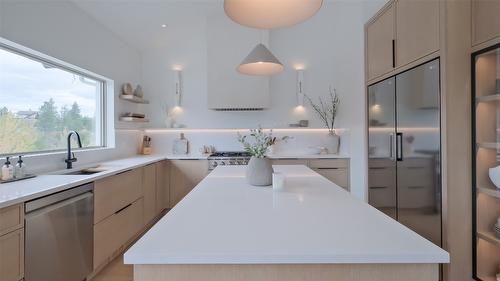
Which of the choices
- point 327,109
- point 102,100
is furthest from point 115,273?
point 327,109

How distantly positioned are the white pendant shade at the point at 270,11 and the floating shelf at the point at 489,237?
187 centimetres

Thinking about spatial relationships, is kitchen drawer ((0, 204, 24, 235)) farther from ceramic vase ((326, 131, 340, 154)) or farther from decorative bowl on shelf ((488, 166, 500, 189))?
ceramic vase ((326, 131, 340, 154))

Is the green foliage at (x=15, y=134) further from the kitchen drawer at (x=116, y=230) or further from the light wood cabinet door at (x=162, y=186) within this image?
the light wood cabinet door at (x=162, y=186)

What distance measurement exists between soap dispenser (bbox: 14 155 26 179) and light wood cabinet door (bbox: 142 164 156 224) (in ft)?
4.14

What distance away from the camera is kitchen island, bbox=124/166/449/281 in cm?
78

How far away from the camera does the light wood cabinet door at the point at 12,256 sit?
1.35 metres

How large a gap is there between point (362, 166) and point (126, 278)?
292cm

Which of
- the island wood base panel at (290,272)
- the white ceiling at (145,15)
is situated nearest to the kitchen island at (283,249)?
the island wood base panel at (290,272)

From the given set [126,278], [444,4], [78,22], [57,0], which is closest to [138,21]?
[78,22]

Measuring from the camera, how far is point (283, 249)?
0.80 m

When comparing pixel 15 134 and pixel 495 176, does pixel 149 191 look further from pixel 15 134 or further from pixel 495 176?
pixel 495 176

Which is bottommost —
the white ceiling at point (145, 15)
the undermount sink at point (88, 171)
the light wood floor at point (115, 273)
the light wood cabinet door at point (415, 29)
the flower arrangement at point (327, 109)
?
the light wood floor at point (115, 273)

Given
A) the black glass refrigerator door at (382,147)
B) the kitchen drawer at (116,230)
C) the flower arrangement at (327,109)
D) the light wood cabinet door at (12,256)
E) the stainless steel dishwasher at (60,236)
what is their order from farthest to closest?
the flower arrangement at (327,109)
the black glass refrigerator door at (382,147)
the kitchen drawer at (116,230)
the stainless steel dishwasher at (60,236)
the light wood cabinet door at (12,256)

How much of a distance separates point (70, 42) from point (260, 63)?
2074mm
